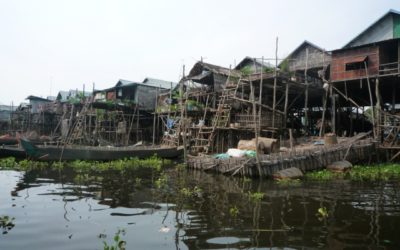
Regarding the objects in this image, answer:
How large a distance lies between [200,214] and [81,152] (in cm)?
1476

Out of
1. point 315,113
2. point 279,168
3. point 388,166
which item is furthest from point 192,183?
point 315,113

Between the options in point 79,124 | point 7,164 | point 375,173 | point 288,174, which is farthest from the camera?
point 79,124

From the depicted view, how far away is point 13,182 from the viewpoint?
13602 millimetres

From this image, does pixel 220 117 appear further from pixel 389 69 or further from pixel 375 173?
pixel 389 69

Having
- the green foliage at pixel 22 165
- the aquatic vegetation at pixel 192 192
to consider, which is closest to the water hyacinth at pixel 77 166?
the green foliage at pixel 22 165

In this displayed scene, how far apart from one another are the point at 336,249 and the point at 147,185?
338 inches

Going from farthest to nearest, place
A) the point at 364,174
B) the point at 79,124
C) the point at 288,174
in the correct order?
the point at 79,124, the point at 364,174, the point at 288,174

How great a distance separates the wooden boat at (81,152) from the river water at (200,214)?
635 centimetres

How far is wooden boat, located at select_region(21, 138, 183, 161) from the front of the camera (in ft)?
66.2

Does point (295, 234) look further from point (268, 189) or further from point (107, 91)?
point (107, 91)

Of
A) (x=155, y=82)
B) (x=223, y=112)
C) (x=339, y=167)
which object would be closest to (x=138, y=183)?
(x=339, y=167)

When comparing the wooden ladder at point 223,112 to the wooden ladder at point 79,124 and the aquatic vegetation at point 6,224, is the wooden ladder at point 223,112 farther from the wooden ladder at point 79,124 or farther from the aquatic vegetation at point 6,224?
the aquatic vegetation at point 6,224

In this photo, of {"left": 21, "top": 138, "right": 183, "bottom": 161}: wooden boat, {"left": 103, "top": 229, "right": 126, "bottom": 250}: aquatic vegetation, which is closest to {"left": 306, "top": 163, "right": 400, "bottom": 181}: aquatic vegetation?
{"left": 103, "top": 229, "right": 126, "bottom": 250}: aquatic vegetation

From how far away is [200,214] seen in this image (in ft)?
28.1
